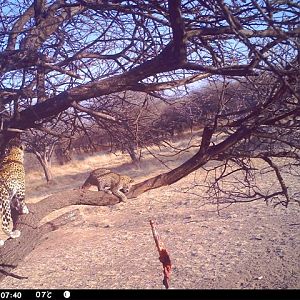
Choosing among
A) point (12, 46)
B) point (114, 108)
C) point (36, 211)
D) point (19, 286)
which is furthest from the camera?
point (19, 286)

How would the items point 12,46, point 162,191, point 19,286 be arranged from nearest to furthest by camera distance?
point 12,46 → point 19,286 → point 162,191

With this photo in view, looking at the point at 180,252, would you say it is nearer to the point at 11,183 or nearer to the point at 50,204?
the point at 11,183

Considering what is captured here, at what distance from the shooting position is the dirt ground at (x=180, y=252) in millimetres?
7488

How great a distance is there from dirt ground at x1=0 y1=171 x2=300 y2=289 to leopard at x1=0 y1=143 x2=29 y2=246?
7.48ft

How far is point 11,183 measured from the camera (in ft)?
21.3

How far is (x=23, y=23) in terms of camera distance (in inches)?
191

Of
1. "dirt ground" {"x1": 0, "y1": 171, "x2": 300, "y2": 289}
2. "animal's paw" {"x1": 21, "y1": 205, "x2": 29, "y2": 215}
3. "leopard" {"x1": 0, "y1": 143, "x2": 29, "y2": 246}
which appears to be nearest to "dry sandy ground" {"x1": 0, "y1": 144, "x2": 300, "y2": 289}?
"dirt ground" {"x1": 0, "y1": 171, "x2": 300, "y2": 289}

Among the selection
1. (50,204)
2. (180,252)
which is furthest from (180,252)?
(50,204)

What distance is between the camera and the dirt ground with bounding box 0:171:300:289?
7.49 m

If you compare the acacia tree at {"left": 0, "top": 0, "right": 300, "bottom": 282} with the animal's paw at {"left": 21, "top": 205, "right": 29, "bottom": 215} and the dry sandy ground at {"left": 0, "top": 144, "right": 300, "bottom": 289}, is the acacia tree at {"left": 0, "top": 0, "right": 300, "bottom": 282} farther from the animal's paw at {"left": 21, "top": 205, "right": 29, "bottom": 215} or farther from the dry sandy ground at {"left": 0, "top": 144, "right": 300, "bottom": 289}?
the dry sandy ground at {"left": 0, "top": 144, "right": 300, "bottom": 289}

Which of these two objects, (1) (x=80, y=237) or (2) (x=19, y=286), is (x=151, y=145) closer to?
(2) (x=19, y=286)

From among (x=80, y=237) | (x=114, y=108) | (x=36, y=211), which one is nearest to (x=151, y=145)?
(x=114, y=108)

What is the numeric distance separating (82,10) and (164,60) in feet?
6.41

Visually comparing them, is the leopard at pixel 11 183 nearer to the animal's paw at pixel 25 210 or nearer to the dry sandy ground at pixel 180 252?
the animal's paw at pixel 25 210
